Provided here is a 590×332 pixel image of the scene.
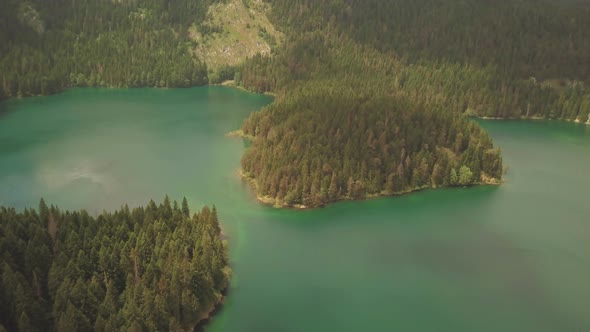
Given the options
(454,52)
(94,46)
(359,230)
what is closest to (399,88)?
(454,52)

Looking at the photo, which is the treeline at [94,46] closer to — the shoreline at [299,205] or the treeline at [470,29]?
the treeline at [470,29]

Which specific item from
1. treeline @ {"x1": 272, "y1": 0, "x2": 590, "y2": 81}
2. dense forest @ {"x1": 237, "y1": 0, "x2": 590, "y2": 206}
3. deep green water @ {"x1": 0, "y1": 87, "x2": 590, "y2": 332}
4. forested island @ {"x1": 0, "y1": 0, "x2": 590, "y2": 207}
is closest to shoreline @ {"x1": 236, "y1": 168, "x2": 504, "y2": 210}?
dense forest @ {"x1": 237, "y1": 0, "x2": 590, "y2": 206}

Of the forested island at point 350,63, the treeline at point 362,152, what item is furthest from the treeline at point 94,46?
the treeline at point 362,152

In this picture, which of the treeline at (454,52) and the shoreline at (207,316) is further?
the treeline at (454,52)

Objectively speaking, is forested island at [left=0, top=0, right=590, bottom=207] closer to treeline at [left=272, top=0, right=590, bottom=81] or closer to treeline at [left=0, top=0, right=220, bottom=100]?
treeline at [left=0, top=0, right=220, bottom=100]

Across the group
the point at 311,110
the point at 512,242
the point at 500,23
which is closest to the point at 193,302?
the point at 512,242

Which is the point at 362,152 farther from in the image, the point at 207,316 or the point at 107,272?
the point at 107,272

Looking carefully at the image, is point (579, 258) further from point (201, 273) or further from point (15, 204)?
point (15, 204)
